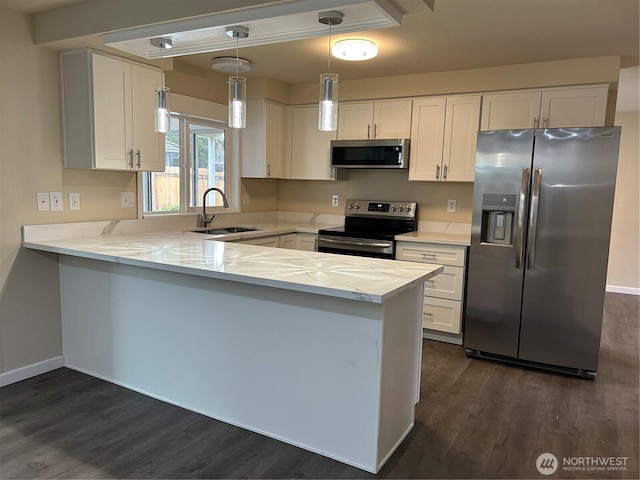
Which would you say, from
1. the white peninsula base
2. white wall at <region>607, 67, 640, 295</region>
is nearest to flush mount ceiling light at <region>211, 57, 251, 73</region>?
the white peninsula base

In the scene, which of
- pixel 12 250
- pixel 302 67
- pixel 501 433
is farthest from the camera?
pixel 302 67

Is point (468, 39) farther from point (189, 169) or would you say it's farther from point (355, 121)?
point (189, 169)

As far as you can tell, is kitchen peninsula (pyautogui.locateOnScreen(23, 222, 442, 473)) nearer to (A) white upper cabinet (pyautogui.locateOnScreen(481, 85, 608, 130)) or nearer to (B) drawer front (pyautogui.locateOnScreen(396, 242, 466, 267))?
(B) drawer front (pyautogui.locateOnScreen(396, 242, 466, 267))

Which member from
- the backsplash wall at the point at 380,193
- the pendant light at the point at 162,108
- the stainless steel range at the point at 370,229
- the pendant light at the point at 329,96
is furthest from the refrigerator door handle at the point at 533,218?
the pendant light at the point at 162,108

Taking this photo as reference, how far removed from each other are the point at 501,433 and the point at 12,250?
3.00m

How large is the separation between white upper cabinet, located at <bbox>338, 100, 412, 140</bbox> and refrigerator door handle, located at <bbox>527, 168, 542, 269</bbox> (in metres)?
1.28

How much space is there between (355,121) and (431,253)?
1467 mm

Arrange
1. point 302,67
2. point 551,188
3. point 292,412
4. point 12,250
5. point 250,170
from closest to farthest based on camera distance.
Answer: point 292,412, point 12,250, point 551,188, point 302,67, point 250,170

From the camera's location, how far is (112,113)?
296 cm

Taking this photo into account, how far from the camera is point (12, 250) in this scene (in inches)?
110

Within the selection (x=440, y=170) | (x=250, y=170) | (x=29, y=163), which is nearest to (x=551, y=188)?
(x=440, y=170)

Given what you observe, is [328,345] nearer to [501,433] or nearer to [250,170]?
[501,433]

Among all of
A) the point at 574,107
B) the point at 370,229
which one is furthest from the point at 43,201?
the point at 574,107

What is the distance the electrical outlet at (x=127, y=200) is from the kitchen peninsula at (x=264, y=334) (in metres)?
0.49
